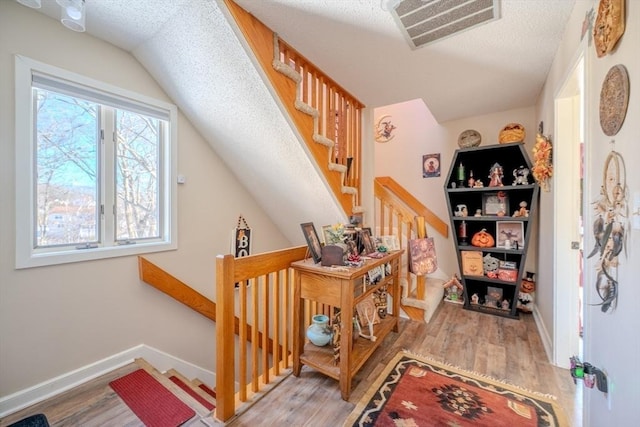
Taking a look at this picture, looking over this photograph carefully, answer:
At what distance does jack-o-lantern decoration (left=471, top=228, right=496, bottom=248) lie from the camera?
9.03 ft

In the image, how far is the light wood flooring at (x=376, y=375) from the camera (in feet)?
4.68

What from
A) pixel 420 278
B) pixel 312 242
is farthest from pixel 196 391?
pixel 420 278

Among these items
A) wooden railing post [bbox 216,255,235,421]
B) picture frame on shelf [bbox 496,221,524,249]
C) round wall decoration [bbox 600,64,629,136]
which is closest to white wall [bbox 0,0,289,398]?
wooden railing post [bbox 216,255,235,421]

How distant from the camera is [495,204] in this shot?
9.18 ft

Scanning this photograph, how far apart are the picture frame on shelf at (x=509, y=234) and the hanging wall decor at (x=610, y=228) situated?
1.78 m

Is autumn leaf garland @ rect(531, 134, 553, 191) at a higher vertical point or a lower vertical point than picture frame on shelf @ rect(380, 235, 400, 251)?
higher

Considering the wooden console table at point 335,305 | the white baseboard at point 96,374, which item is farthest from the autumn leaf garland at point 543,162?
the white baseboard at point 96,374

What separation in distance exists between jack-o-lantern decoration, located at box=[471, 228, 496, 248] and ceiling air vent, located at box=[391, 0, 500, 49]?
208 centimetres

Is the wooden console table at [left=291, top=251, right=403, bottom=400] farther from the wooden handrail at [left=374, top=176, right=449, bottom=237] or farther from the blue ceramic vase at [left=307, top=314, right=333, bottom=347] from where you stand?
the wooden handrail at [left=374, top=176, right=449, bottom=237]

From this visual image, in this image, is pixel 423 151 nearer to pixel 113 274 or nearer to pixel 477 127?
pixel 477 127

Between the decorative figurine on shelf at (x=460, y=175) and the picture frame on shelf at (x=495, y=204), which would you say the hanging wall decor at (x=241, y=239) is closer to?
the decorative figurine on shelf at (x=460, y=175)

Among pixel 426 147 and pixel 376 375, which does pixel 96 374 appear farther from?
pixel 426 147

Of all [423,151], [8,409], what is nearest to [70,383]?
[8,409]

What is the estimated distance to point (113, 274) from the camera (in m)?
1.85
